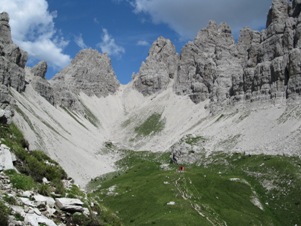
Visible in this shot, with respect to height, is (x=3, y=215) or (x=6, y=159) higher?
(x=6, y=159)

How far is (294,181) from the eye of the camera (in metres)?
84.0

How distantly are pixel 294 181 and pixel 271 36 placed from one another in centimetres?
11038

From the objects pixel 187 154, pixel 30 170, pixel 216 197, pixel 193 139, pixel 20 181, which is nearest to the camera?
pixel 20 181

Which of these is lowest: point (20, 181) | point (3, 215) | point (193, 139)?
point (3, 215)

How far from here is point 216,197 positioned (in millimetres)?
78250

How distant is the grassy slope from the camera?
2549 inches

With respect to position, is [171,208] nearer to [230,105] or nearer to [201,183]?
[201,183]

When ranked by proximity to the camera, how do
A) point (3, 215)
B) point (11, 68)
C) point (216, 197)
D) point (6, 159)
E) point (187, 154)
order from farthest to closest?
point (11, 68), point (187, 154), point (216, 197), point (6, 159), point (3, 215)

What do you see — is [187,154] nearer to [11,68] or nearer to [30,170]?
[11,68]

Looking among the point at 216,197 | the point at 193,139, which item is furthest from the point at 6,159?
the point at 193,139

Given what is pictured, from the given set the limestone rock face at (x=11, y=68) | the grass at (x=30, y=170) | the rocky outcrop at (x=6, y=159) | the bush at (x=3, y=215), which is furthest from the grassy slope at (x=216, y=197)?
the limestone rock face at (x=11, y=68)

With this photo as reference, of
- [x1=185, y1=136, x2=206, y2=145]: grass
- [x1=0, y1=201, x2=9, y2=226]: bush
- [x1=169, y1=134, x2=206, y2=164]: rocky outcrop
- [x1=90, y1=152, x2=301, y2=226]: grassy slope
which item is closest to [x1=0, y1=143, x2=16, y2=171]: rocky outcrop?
[x1=0, y1=201, x2=9, y2=226]: bush

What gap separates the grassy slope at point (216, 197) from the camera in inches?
2549

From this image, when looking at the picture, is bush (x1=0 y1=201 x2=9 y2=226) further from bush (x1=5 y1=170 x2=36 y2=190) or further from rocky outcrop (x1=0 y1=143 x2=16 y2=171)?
rocky outcrop (x1=0 y1=143 x2=16 y2=171)
